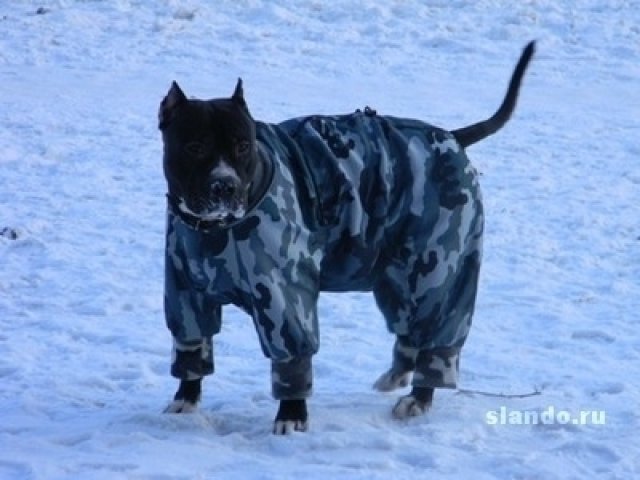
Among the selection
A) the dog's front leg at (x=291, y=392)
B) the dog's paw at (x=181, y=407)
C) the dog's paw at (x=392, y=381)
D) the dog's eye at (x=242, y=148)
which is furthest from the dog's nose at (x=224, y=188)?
the dog's paw at (x=392, y=381)

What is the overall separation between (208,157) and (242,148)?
4.8 inches

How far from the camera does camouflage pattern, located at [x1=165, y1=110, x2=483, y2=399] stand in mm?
4172

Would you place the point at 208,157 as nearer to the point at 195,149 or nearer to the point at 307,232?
Result: the point at 195,149

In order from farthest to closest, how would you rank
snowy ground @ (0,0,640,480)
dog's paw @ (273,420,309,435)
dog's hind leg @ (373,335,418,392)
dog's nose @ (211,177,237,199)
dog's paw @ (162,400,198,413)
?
dog's hind leg @ (373,335,418,392)
dog's paw @ (162,400,198,413)
dog's paw @ (273,420,309,435)
snowy ground @ (0,0,640,480)
dog's nose @ (211,177,237,199)

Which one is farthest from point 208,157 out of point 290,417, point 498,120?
point 498,120

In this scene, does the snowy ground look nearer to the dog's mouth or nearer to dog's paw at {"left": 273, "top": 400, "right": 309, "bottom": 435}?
dog's paw at {"left": 273, "top": 400, "right": 309, "bottom": 435}

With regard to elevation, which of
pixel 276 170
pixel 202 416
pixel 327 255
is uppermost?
pixel 276 170

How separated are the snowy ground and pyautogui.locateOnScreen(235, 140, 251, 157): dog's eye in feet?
3.31

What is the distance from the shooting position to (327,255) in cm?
448

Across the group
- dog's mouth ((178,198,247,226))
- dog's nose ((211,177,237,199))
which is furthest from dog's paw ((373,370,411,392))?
dog's nose ((211,177,237,199))

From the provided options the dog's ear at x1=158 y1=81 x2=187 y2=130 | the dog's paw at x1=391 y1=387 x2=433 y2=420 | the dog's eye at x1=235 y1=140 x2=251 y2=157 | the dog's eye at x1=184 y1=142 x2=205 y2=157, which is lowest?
the dog's paw at x1=391 y1=387 x2=433 y2=420

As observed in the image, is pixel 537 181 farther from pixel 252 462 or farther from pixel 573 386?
pixel 252 462

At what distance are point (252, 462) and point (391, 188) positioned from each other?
1.14 m

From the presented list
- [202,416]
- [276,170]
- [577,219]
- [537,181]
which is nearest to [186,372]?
[202,416]
